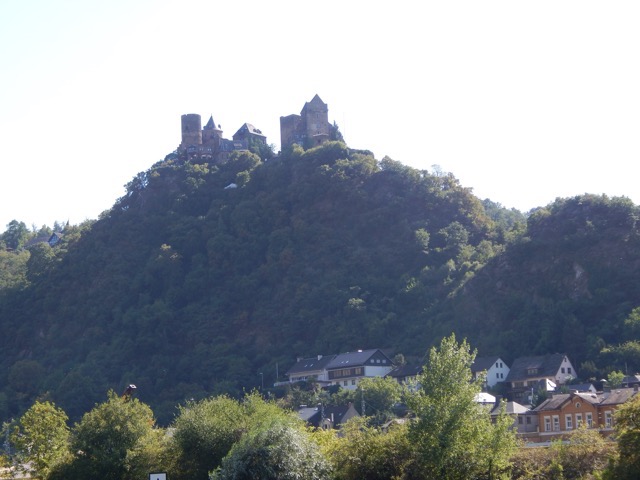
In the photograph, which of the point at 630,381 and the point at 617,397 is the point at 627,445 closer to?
the point at 617,397

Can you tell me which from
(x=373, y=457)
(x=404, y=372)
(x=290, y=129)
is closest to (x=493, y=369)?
(x=404, y=372)

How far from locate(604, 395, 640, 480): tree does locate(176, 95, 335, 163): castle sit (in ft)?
431

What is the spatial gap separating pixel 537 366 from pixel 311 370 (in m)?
26.6

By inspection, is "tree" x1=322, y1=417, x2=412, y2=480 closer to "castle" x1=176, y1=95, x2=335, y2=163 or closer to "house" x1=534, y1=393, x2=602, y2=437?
"house" x1=534, y1=393, x2=602, y2=437

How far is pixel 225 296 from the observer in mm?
140000

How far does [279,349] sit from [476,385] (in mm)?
83601

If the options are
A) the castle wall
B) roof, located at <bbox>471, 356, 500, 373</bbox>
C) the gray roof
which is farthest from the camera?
the castle wall

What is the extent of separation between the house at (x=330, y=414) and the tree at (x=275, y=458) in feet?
134

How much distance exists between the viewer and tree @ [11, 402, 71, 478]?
187 ft

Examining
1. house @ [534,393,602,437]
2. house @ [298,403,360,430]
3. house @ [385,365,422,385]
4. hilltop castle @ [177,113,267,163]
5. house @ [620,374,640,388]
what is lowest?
house @ [298,403,360,430]

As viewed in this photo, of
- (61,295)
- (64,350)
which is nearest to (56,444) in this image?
(64,350)

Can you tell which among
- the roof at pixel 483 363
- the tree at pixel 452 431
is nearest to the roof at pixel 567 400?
the tree at pixel 452 431

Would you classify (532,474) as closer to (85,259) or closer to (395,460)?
(395,460)

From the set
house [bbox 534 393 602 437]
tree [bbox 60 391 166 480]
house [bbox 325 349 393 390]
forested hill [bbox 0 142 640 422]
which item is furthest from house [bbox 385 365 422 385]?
tree [bbox 60 391 166 480]
